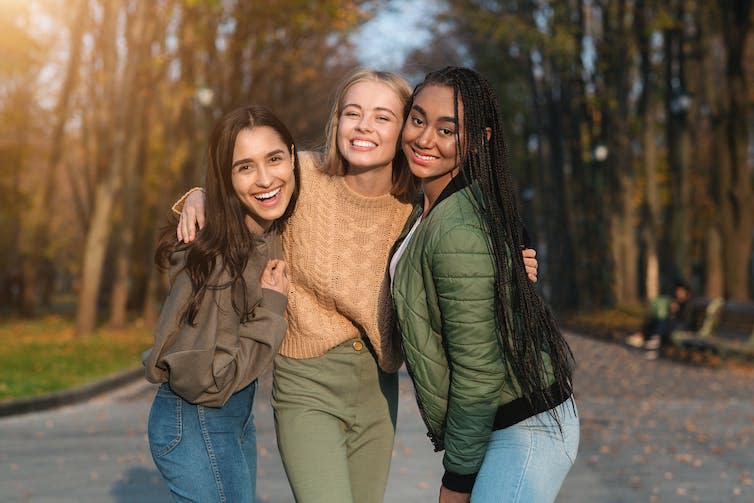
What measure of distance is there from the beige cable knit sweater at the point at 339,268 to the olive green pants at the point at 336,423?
2.6 inches

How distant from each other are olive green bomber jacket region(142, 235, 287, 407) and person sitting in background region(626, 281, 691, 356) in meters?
16.9

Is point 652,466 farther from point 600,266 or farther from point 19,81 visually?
point 19,81

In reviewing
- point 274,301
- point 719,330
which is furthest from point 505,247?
point 719,330

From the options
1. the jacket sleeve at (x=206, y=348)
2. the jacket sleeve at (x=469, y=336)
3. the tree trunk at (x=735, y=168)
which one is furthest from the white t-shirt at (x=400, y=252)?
the tree trunk at (x=735, y=168)

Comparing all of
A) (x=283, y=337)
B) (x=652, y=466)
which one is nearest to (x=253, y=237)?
(x=283, y=337)

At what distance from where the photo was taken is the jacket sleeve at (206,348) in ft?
11.4

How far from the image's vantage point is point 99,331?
78.6 feet

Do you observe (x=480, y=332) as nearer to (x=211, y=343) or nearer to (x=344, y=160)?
(x=211, y=343)

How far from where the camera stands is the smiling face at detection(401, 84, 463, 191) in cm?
360

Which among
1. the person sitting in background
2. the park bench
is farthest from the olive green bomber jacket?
the person sitting in background

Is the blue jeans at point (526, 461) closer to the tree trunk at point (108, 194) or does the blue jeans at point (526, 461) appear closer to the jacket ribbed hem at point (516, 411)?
the jacket ribbed hem at point (516, 411)

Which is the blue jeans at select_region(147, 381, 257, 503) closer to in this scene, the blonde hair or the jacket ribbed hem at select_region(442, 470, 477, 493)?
the jacket ribbed hem at select_region(442, 470, 477, 493)

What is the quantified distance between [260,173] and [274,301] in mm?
479

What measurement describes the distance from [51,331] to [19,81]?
13658 millimetres
